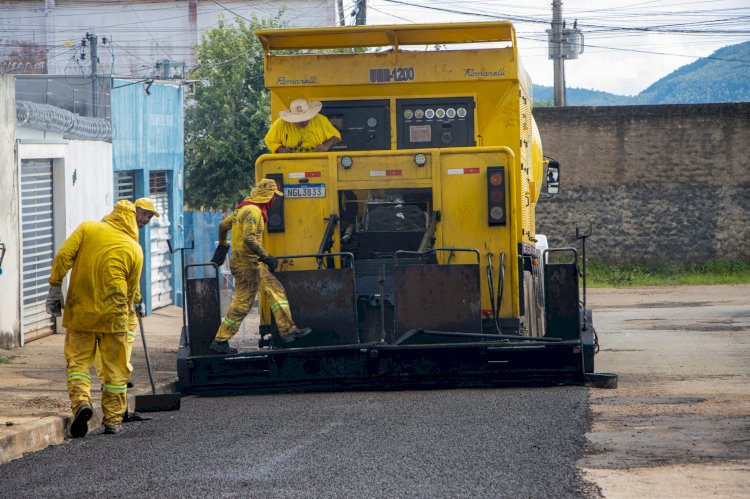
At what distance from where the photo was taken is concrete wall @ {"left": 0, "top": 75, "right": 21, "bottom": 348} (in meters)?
15.2

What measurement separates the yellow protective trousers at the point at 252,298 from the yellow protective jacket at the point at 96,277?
163 centimetres

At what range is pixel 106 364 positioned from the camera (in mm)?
9672

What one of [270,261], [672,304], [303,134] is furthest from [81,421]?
Result: [672,304]

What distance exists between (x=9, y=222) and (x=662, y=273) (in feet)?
63.2

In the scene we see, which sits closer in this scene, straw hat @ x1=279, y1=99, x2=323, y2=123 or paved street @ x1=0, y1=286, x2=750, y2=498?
paved street @ x1=0, y1=286, x2=750, y2=498

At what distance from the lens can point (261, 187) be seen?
11.4m

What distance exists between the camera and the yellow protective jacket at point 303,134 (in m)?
12.4

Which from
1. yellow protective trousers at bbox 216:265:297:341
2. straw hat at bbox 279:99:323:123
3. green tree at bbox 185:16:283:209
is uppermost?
green tree at bbox 185:16:283:209

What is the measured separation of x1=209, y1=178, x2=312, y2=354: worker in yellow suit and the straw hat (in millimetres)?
1058

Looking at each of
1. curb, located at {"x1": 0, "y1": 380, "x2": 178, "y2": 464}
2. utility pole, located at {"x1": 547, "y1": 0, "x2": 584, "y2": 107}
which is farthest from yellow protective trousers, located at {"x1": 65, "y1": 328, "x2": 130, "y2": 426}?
utility pole, located at {"x1": 547, "y1": 0, "x2": 584, "y2": 107}

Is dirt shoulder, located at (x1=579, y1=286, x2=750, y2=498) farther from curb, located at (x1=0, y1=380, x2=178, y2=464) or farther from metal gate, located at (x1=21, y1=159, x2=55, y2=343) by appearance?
metal gate, located at (x1=21, y1=159, x2=55, y2=343)

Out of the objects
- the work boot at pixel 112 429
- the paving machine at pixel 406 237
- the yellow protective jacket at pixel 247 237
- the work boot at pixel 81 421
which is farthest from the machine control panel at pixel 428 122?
the work boot at pixel 81 421

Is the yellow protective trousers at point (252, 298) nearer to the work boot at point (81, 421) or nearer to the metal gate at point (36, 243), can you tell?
the work boot at point (81, 421)

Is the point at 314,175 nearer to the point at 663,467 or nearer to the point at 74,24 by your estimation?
the point at 663,467
